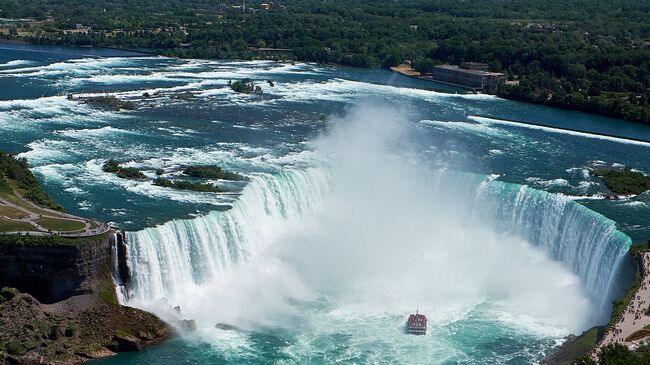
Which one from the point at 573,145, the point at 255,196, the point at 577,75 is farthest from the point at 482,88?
the point at 255,196

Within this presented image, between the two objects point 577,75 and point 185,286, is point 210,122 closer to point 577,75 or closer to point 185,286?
point 185,286

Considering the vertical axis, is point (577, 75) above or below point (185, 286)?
above

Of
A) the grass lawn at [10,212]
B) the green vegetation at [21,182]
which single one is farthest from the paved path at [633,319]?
the green vegetation at [21,182]

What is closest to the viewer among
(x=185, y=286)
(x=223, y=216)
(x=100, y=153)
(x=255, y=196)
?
(x=185, y=286)

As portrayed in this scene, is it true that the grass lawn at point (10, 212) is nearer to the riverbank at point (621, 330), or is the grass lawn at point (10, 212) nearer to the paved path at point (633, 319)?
the riverbank at point (621, 330)

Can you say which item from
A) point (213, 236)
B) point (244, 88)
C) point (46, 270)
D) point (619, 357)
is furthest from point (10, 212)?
point (244, 88)

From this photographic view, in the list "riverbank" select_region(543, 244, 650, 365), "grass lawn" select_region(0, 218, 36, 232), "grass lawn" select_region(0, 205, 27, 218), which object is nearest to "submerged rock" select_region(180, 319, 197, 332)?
"grass lawn" select_region(0, 218, 36, 232)

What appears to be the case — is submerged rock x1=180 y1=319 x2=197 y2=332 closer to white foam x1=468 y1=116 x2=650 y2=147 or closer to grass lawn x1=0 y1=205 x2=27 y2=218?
grass lawn x1=0 y1=205 x2=27 y2=218
